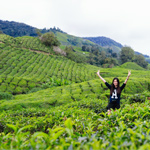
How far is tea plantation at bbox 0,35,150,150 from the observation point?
1869 millimetres

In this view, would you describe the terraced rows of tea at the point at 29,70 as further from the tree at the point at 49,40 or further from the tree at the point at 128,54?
the tree at the point at 128,54

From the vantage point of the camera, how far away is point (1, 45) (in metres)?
37.6

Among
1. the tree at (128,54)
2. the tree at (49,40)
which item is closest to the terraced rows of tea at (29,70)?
the tree at (49,40)

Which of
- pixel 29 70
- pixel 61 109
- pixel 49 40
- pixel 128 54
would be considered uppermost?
pixel 128 54

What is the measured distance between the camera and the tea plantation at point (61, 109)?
6.13 feet

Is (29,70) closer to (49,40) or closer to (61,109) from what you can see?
(49,40)

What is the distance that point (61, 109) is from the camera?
6.87m

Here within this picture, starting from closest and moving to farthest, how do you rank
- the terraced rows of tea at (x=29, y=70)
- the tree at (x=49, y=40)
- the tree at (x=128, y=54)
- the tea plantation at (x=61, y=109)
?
the tea plantation at (x=61, y=109), the terraced rows of tea at (x=29, y=70), the tree at (x=49, y=40), the tree at (x=128, y=54)

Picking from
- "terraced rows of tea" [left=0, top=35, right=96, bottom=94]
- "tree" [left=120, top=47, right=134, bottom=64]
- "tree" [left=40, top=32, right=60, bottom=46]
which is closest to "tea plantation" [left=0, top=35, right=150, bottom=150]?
"terraced rows of tea" [left=0, top=35, right=96, bottom=94]

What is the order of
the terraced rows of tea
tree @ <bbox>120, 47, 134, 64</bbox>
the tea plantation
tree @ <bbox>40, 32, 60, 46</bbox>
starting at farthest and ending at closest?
tree @ <bbox>120, 47, 134, 64</bbox> → tree @ <bbox>40, 32, 60, 46</bbox> → the terraced rows of tea → the tea plantation

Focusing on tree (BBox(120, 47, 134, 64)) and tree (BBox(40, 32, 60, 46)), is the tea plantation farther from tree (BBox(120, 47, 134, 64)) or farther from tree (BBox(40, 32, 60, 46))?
tree (BBox(120, 47, 134, 64))

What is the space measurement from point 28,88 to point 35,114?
50.9ft

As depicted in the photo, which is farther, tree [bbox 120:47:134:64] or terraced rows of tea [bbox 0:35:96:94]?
tree [bbox 120:47:134:64]

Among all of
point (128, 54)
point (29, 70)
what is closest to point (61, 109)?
point (29, 70)
